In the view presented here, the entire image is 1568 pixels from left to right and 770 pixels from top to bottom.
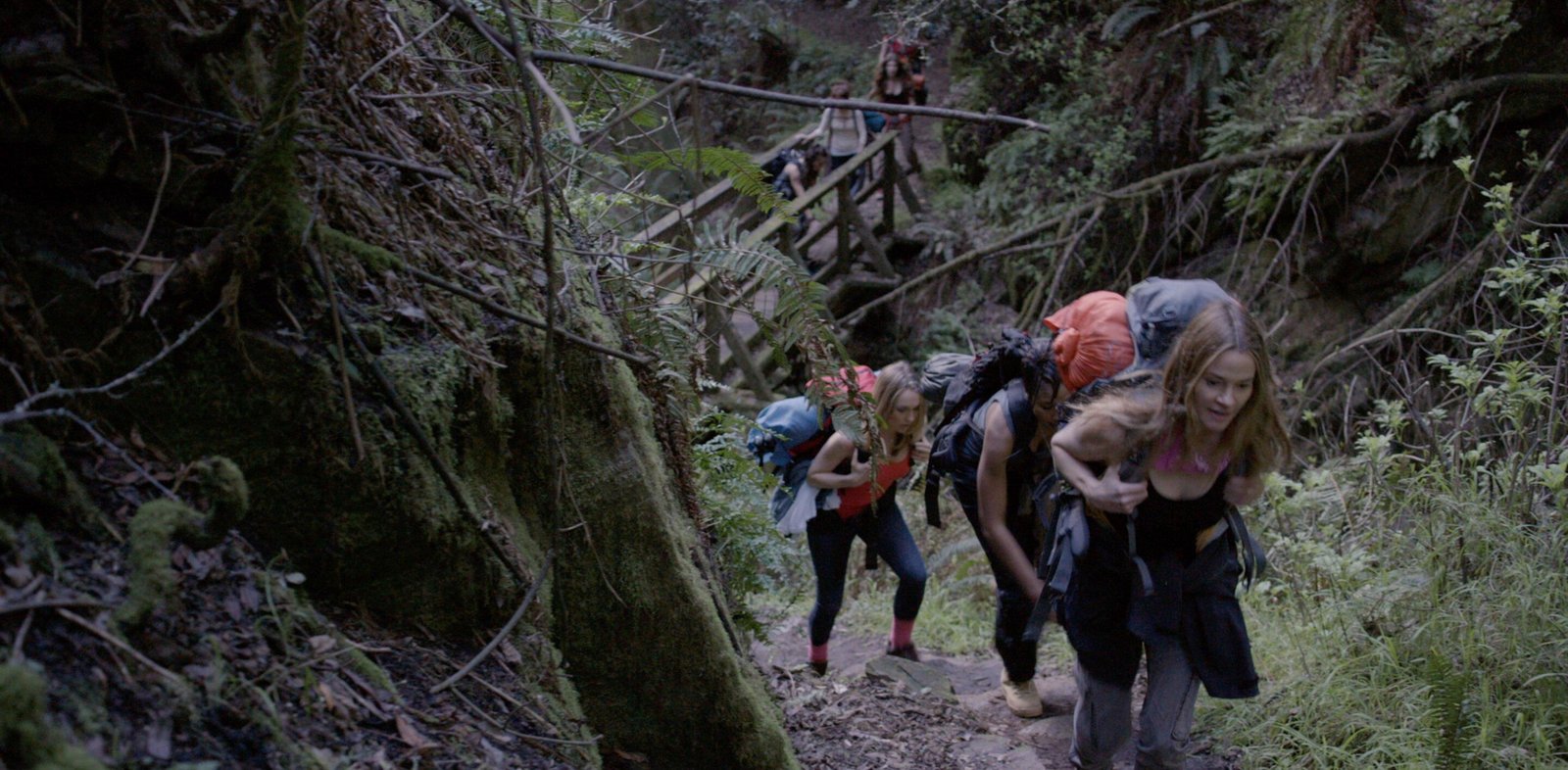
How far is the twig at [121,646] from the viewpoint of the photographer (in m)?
1.44

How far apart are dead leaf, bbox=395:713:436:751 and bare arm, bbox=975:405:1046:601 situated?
9.65 feet

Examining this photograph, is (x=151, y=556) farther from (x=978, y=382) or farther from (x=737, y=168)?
(x=978, y=382)

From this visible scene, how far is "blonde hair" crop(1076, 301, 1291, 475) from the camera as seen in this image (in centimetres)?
332

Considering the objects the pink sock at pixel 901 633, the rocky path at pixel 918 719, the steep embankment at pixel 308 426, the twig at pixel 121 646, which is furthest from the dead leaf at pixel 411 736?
the pink sock at pixel 901 633

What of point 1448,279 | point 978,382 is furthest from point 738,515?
point 1448,279

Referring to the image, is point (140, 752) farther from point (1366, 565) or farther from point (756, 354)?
point (756, 354)

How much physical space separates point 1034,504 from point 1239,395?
1420mm

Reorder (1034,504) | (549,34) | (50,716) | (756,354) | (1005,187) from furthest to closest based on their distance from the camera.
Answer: (1005,187) < (756,354) < (1034,504) < (549,34) < (50,716)

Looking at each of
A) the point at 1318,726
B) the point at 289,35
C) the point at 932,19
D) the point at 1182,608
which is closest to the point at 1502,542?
the point at 1318,726

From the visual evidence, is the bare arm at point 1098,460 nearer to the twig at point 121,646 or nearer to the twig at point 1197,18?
the twig at point 121,646

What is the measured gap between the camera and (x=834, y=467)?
17.0 feet

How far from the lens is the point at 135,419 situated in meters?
1.82

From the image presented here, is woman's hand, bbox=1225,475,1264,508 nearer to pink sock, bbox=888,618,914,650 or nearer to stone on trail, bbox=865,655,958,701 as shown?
stone on trail, bbox=865,655,958,701

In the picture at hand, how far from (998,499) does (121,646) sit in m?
3.57
